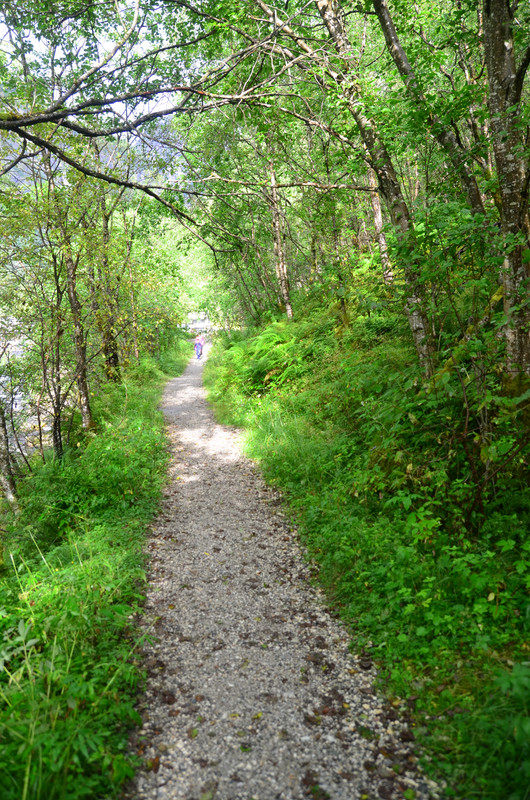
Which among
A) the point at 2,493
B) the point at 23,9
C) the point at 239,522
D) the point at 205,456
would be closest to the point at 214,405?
the point at 205,456

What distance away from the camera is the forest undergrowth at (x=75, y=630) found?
2592 millimetres

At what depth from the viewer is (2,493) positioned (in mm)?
8531

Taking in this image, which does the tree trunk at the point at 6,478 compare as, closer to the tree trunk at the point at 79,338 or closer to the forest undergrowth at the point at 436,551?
the tree trunk at the point at 79,338

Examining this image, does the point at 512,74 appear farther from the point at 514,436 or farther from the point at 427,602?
the point at 427,602

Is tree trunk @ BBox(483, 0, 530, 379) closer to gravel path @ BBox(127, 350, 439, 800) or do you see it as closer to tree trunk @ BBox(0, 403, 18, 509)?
gravel path @ BBox(127, 350, 439, 800)

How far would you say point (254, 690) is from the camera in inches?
140

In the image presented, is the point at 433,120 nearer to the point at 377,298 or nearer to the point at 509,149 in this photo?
the point at 509,149

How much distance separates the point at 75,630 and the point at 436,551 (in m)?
3.55

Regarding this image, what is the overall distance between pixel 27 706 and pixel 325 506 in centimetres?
409

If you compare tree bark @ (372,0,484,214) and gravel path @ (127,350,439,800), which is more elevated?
tree bark @ (372,0,484,214)

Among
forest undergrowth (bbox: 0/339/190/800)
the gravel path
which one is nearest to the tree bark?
the gravel path

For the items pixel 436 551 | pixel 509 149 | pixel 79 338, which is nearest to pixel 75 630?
pixel 436 551

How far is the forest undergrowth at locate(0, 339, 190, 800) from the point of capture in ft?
8.50

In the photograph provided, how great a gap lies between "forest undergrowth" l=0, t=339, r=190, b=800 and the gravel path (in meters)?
0.27
